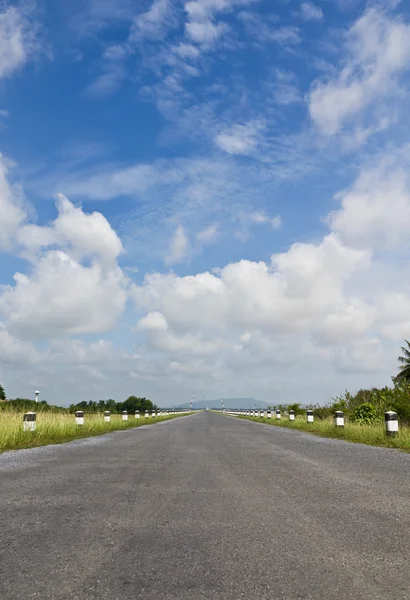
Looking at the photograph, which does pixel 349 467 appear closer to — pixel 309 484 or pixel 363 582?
pixel 309 484

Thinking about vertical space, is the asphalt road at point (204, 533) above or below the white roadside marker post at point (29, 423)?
below

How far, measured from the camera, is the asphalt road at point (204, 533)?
100.0 inches

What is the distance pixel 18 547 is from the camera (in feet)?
10.4

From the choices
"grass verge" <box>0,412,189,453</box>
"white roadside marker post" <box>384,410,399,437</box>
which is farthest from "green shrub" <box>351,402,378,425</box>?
"grass verge" <box>0,412,189,453</box>

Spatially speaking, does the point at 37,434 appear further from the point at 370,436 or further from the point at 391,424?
the point at 391,424

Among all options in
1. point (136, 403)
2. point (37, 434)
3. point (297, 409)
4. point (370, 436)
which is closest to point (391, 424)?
point (370, 436)

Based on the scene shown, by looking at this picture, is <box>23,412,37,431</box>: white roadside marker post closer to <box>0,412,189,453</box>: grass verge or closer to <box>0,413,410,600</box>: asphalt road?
<box>0,412,189,453</box>: grass verge

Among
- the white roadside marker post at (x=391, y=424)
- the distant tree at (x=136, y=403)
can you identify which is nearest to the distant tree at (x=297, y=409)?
the white roadside marker post at (x=391, y=424)

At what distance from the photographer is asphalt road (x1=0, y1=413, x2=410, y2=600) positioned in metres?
2.54

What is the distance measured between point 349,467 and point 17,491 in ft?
16.3

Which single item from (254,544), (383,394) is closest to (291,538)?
(254,544)

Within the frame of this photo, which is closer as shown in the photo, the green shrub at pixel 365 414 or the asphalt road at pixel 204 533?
the asphalt road at pixel 204 533

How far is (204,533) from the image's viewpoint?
3.49 metres

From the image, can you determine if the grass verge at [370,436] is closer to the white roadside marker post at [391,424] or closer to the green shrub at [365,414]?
the white roadside marker post at [391,424]
